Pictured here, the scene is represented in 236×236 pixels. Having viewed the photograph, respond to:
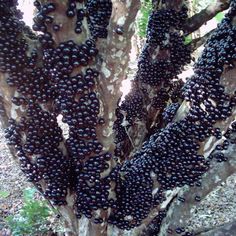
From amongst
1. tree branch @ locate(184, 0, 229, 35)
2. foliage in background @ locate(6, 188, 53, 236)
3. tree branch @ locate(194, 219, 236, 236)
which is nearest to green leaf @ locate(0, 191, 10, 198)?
foliage in background @ locate(6, 188, 53, 236)

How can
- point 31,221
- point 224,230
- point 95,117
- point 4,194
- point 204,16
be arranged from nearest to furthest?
point 95,117, point 224,230, point 204,16, point 31,221, point 4,194

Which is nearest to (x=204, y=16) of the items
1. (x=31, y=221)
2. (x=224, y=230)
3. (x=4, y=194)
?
(x=224, y=230)

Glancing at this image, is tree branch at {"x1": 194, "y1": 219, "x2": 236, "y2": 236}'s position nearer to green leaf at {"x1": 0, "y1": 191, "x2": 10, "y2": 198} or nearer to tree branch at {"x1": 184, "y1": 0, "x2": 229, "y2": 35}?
tree branch at {"x1": 184, "y1": 0, "x2": 229, "y2": 35}

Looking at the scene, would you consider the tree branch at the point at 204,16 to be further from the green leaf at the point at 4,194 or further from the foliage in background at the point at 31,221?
the green leaf at the point at 4,194

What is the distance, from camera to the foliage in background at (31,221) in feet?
17.3

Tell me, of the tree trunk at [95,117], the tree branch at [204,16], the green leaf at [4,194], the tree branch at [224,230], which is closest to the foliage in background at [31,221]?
the green leaf at [4,194]

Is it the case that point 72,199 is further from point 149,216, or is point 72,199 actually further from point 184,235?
point 184,235

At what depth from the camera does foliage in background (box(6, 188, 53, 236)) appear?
207 inches

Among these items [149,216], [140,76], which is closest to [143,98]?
[140,76]

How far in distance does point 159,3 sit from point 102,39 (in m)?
1.72

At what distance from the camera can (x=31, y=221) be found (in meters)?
5.36

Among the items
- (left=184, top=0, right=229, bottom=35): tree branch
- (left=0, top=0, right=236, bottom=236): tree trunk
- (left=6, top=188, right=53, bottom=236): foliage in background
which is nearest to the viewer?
(left=0, top=0, right=236, bottom=236): tree trunk

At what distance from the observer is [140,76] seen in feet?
15.5

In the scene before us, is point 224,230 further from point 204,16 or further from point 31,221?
point 31,221
